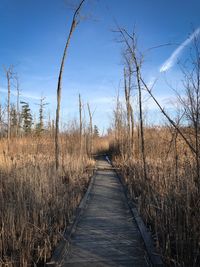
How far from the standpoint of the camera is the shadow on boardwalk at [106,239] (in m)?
3.13

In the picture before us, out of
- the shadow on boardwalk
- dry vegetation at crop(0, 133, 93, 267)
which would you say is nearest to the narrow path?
the shadow on boardwalk

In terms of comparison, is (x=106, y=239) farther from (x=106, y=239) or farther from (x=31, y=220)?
(x=31, y=220)

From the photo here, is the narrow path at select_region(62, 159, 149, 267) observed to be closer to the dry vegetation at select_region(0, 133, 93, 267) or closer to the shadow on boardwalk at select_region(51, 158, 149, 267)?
the shadow on boardwalk at select_region(51, 158, 149, 267)

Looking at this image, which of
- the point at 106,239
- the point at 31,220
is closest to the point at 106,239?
the point at 106,239

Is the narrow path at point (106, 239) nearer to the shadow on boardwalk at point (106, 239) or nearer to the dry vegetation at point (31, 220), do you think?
the shadow on boardwalk at point (106, 239)

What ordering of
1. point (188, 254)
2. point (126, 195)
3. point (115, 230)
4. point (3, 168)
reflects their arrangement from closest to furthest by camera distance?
point (188, 254) → point (115, 230) → point (126, 195) → point (3, 168)

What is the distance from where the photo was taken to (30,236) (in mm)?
3242

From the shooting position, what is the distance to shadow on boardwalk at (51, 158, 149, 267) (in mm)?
3133

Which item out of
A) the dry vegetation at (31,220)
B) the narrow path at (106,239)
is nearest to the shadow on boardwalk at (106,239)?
the narrow path at (106,239)

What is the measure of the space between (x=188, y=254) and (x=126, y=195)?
3943mm

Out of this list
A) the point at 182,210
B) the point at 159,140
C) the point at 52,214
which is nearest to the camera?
the point at 182,210

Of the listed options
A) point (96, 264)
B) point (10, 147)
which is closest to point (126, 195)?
point (96, 264)

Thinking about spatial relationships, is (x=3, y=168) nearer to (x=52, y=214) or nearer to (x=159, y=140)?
(x=52, y=214)

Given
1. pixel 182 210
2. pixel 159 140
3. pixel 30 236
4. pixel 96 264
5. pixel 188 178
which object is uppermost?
pixel 159 140
